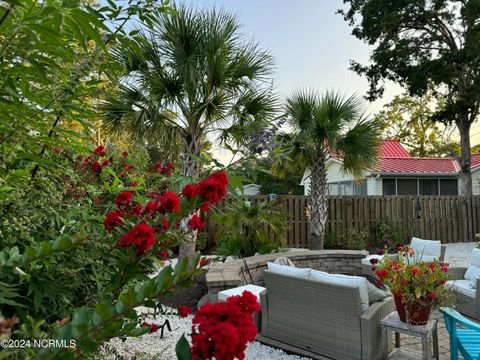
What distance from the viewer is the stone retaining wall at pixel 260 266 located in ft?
13.4

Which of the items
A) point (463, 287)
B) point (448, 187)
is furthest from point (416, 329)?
point (448, 187)

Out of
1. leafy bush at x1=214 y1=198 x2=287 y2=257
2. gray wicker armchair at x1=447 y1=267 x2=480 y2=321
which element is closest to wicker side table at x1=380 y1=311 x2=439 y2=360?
gray wicker armchair at x1=447 y1=267 x2=480 y2=321

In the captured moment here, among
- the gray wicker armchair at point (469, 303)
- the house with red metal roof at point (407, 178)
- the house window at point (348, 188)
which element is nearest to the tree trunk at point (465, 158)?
the house with red metal roof at point (407, 178)

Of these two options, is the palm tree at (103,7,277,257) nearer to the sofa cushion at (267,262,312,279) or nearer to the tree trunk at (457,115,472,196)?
the sofa cushion at (267,262,312,279)

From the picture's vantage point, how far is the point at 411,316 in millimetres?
3084

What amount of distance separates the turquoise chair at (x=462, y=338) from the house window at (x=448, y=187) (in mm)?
15912

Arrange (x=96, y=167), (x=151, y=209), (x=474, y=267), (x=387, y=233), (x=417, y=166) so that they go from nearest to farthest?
(x=151, y=209)
(x=96, y=167)
(x=474, y=267)
(x=387, y=233)
(x=417, y=166)

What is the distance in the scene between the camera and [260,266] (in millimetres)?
5367

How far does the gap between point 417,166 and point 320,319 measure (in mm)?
15481

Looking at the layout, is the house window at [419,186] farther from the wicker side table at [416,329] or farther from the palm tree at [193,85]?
the wicker side table at [416,329]

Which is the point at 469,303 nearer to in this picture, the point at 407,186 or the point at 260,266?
the point at 260,266

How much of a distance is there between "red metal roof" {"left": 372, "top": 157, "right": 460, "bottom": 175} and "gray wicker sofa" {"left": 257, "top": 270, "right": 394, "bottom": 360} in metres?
12.9

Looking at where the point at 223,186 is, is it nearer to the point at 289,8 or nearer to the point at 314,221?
the point at 289,8

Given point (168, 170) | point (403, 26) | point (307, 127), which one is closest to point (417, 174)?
point (403, 26)
